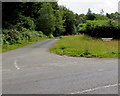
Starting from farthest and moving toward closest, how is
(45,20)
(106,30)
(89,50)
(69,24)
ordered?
(69,24)
(45,20)
(106,30)
(89,50)

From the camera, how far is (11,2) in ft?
134

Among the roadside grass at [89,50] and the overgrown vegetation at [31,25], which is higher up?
the overgrown vegetation at [31,25]

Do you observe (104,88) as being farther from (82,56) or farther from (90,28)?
(90,28)

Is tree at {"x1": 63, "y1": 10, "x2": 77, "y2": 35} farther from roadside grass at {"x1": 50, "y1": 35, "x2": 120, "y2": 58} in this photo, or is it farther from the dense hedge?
roadside grass at {"x1": 50, "y1": 35, "x2": 120, "y2": 58}

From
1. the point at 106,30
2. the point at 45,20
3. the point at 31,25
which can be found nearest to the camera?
the point at 106,30

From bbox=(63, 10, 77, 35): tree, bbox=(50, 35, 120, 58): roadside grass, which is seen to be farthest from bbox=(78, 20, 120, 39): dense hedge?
bbox=(63, 10, 77, 35): tree

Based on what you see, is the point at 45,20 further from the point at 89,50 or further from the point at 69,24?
the point at 89,50

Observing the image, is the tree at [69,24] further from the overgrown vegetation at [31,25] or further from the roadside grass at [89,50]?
the roadside grass at [89,50]

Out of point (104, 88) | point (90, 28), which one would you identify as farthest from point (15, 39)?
point (104, 88)

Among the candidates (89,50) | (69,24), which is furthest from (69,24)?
(89,50)

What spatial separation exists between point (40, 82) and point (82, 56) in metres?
7.71

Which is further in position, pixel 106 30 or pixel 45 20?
pixel 45 20

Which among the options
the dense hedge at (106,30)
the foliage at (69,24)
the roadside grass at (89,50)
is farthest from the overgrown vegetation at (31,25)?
the foliage at (69,24)

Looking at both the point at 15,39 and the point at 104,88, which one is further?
the point at 15,39
